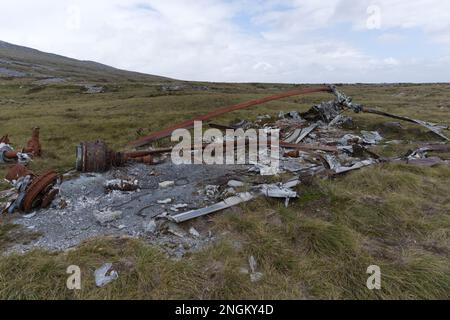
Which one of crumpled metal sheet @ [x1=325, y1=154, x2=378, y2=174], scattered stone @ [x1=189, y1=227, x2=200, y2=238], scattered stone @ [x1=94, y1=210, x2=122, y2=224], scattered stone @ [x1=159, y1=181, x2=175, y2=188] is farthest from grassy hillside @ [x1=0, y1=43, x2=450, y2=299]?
scattered stone @ [x1=159, y1=181, x2=175, y2=188]

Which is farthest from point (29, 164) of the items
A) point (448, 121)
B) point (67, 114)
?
point (448, 121)

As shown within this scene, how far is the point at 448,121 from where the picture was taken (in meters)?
12.5

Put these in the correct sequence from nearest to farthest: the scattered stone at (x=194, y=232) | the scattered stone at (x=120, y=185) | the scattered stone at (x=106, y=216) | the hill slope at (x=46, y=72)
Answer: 1. the scattered stone at (x=194, y=232)
2. the scattered stone at (x=106, y=216)
3. the scattered stone at (x=120, y=185)
4. the hill slope at (x=46, y=72)

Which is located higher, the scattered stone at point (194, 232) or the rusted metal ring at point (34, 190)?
the rusted metal ring at point (34, 190)

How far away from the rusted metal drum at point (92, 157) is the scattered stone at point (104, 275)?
2801mm

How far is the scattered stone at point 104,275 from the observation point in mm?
2684

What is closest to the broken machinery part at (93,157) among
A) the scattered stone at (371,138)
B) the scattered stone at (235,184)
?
the scattered stone at (235,184)

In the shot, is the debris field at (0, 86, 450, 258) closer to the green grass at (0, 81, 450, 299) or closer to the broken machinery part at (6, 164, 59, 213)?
the broken machinery part at (6, 164, 59, 213)

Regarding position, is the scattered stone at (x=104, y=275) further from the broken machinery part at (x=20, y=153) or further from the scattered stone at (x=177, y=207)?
the broken machinery part at (x=20, y=153)

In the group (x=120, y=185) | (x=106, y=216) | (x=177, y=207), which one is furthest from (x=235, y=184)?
(x=106, y=216)

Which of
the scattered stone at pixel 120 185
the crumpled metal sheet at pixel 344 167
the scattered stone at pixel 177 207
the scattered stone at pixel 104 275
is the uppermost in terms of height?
the crumpled metal sheet at pixel 344 167

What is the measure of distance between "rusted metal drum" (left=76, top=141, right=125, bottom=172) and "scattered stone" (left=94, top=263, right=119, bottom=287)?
110 inches

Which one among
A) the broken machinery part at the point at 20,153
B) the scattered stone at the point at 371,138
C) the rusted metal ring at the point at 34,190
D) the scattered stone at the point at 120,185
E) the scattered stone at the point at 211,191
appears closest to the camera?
the rusted metal ring at the point at 34,190
